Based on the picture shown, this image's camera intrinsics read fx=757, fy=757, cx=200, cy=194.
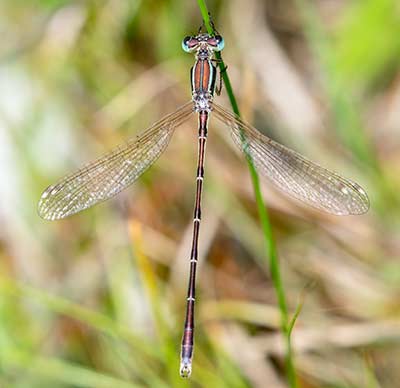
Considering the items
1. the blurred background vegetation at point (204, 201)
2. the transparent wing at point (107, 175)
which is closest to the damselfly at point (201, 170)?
the transparent wing at point (107, 175)

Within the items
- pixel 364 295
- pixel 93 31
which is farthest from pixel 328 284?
pixel 93 31

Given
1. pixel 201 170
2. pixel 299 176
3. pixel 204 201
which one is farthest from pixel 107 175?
pixel 204 201

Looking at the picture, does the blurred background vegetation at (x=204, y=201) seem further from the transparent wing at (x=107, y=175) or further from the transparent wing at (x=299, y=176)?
the transparent wing at (x=299, y=176)

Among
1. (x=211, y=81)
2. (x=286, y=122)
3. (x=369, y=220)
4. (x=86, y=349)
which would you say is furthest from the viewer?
(x=286, y=122)

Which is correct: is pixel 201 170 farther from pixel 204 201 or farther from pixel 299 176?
pixel 204 201

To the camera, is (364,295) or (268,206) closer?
(364,295)

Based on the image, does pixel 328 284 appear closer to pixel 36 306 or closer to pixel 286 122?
pixel 286 122
